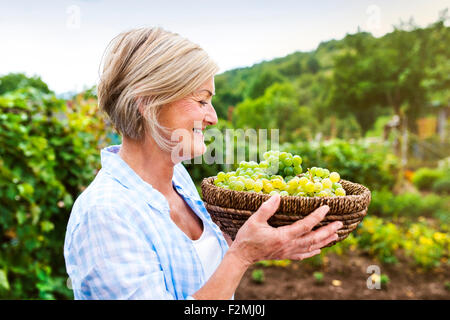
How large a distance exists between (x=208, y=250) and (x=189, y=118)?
510 mm

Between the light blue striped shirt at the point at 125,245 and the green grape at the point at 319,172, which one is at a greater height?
the green grape at the point at 319,172

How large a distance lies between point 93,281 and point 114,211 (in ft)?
0.70

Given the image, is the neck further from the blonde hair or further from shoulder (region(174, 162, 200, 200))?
shoulder (region(174, 162, 200, 200))

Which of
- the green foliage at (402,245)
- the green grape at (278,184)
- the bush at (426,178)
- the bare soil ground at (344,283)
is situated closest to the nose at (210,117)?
the green grape at (278,184)

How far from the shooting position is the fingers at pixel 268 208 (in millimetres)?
1278

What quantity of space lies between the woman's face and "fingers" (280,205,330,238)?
1.40 ft

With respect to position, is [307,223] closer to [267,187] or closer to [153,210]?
[267,187]

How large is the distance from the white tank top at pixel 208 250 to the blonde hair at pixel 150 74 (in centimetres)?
38

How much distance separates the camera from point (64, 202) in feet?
10.7

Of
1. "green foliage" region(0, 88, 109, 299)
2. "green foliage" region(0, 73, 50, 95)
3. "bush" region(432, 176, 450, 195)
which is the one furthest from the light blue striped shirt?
"bush" region(432, 176, 450, 195)

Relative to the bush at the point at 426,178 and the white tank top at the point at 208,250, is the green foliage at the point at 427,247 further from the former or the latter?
the white tank top at the point at 208,250

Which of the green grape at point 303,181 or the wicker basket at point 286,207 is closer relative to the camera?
the wicker basket at point 286,207

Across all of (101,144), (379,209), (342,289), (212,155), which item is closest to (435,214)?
(379,209)
